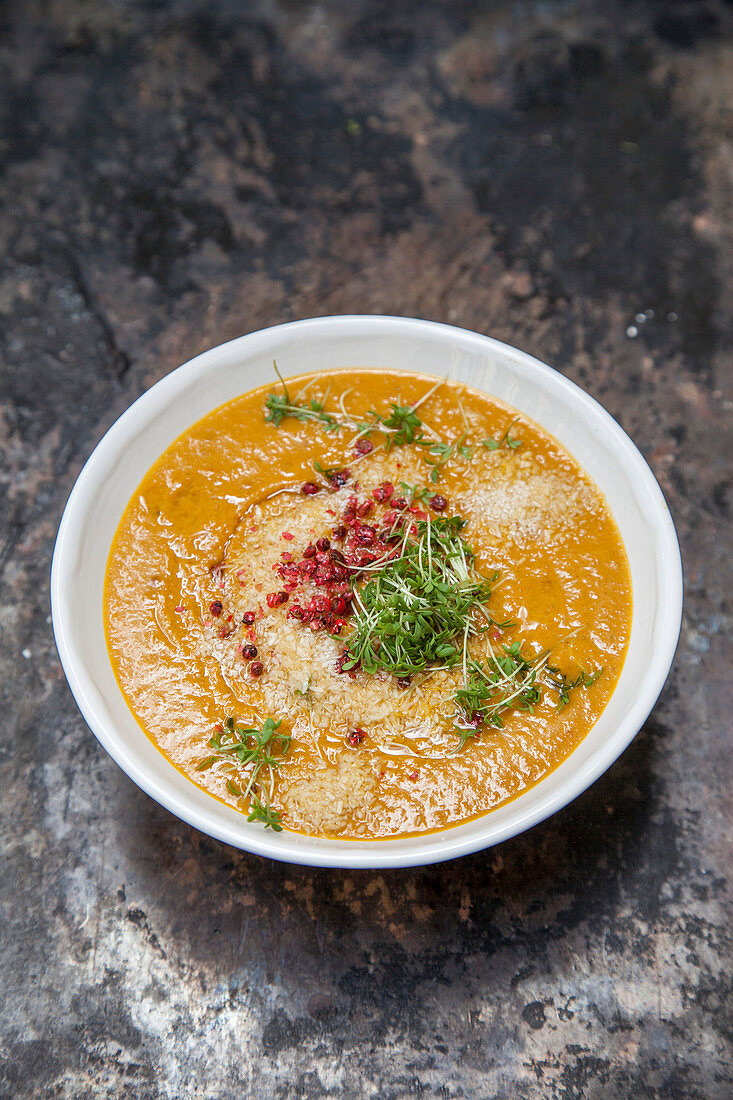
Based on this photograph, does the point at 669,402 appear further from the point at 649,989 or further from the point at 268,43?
the point at 268,43

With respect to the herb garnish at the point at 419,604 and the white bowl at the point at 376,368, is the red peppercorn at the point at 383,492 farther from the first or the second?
the white bowl at the point at 376,368

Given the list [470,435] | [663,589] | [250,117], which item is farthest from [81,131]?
[663,589]

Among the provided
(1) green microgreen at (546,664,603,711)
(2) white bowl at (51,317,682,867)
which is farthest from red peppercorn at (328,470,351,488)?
(1) green microgreen at (546,664,603,711)

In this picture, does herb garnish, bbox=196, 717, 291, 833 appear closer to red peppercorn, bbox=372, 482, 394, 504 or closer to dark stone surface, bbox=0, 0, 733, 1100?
dark stone surface, bbox=0, 0, 733, 1100

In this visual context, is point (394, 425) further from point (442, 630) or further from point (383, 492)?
point (442, 630)

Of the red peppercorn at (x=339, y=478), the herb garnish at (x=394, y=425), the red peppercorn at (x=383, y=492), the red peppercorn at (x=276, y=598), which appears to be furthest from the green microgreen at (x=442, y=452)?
the red peppercorn at (x=276, y=598)

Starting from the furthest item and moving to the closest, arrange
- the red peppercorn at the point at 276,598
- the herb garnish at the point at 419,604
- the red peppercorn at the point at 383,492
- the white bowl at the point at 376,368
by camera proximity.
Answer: the red peppercorn at the point at 383,492 < the red peppercorn at the point at 276,598 < the herb garnish at the point at 419,604 < the white bowl at the point at 376,368
